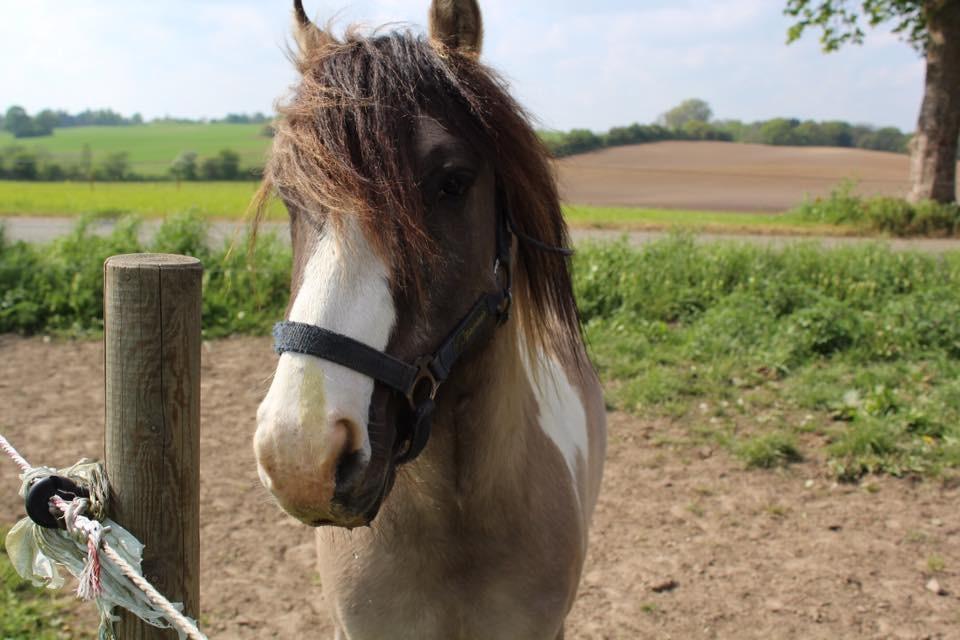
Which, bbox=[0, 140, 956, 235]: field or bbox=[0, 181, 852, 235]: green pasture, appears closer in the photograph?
bbox=[0, 181, 852, 235]: green pasture

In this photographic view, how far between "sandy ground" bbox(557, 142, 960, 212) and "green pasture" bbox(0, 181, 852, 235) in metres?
2.05

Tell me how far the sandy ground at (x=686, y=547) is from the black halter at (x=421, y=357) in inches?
80.1

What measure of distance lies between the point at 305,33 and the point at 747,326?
20.2ft

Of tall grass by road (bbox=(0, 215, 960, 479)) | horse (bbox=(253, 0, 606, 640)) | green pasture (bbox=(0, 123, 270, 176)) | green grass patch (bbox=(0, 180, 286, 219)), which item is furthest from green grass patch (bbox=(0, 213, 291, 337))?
green pasture (bbox=(0, 123, 270, 176))

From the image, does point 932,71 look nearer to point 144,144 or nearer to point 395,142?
point 395,142

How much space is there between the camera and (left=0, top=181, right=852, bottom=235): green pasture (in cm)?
1491

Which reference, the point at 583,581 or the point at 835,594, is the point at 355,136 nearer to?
the point at 583,581

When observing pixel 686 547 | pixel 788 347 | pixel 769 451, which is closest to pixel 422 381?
pixel 686 547

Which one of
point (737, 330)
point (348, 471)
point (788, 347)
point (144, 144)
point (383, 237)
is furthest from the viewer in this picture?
point (144, 144)

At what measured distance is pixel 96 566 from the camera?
4.85 feet

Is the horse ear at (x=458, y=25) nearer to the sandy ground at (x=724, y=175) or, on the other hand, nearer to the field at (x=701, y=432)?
the field at (x=701, y=432)

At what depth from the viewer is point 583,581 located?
389cm

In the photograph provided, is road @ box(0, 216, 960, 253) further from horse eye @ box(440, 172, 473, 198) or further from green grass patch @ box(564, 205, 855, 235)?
horse eye @ box(440, 172, 473, 198)

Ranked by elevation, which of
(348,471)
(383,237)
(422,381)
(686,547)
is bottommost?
(686,547)
